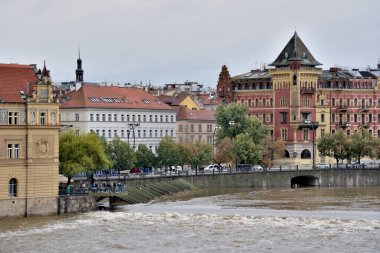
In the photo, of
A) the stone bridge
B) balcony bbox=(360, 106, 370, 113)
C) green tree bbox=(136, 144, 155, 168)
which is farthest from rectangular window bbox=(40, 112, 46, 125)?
balcony bbox=(360, 106, 370, 113)

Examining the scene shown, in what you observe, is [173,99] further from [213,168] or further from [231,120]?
[213,168]

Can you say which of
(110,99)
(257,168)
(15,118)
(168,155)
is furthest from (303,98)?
(15,118)

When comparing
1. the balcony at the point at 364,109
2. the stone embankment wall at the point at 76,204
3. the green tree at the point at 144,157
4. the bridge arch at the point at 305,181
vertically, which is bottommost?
the stone embankment wall at the point at 76,204

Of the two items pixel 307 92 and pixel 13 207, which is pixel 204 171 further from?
pixel 13 207

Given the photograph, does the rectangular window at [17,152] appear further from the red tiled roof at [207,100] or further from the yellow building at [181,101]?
the red tiled roof at [207,100]

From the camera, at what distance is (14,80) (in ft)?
309

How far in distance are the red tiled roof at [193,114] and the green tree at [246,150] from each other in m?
20.5

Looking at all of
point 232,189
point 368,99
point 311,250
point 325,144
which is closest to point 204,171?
point 232,189

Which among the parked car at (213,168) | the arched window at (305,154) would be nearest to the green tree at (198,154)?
the parked car at (213,168)

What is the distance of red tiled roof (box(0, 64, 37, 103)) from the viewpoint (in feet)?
303

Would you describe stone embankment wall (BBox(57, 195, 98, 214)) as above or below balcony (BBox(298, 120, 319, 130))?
below

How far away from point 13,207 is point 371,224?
27.2m

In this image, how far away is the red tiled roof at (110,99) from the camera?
147m

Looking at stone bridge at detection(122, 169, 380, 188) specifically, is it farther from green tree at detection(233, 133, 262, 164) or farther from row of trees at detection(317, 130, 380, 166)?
row of trees at detection(317, 130, 380, 166)
